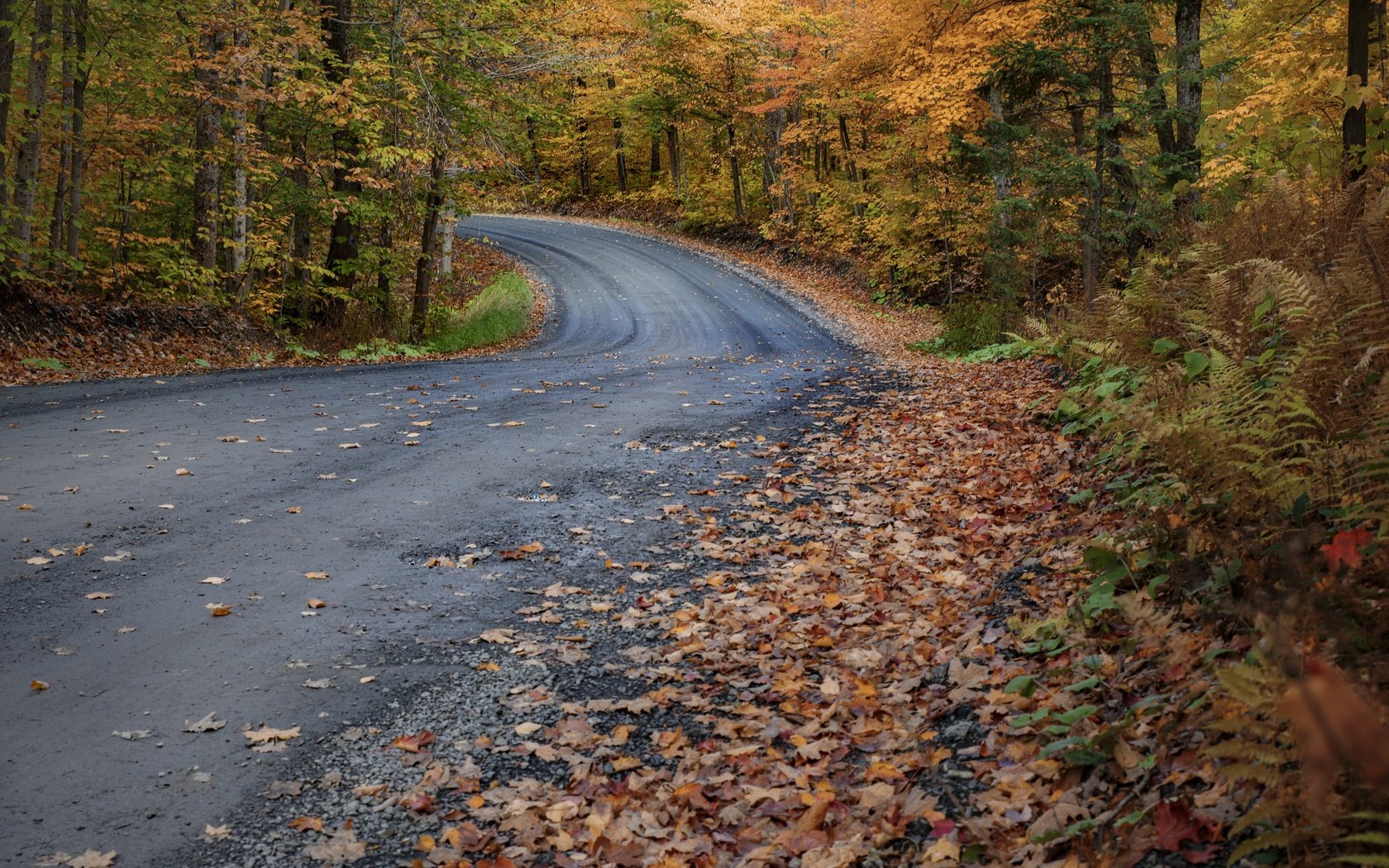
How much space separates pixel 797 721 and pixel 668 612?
5.11 feet

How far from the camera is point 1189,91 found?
1459 centimetres

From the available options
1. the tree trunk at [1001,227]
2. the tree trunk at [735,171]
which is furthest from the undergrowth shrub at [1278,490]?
the tree trunk at [735,171]

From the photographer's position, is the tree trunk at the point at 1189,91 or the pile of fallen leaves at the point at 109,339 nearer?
the pile of fallen leaves at the point at 109,339

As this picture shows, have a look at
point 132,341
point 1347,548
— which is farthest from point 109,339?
point 1347,548

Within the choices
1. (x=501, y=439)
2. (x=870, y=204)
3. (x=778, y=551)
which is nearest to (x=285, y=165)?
(x=501, y=439)

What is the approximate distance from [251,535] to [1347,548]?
663 centimetres

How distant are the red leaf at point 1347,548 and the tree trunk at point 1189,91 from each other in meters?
12.2

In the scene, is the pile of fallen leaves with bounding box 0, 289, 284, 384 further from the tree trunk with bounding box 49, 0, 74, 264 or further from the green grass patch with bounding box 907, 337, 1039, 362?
the green grass patch with bounding box 907, 337, 1039, 362

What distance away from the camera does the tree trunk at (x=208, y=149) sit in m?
15.6

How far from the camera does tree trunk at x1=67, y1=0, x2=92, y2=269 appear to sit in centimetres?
1530

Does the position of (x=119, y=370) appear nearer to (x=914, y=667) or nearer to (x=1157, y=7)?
(x=914, y=667)

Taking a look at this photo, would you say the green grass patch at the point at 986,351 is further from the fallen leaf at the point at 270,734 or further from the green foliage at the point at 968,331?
the fallen leaf at the point at 270,734

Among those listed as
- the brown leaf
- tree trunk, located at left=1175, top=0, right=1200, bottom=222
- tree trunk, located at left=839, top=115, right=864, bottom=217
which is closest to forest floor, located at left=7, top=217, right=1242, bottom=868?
the brown leaf

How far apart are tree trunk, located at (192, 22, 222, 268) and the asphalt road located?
215 inches
